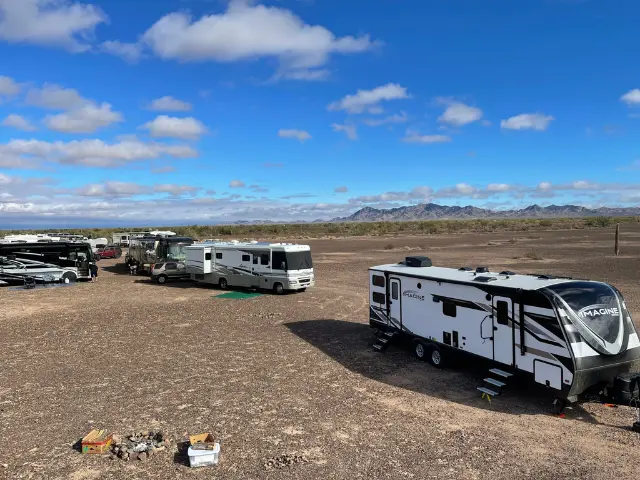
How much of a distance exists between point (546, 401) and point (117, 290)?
24.0 metres

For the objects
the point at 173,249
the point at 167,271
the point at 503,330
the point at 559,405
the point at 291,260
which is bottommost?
the point at 559,405

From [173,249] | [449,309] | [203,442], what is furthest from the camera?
[173,249]

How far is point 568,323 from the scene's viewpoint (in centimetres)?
870

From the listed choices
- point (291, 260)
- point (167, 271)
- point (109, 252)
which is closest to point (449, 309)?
point (291, 260)

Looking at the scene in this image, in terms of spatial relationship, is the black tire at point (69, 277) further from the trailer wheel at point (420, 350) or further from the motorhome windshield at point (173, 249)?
the trailer wheel at point (420, 350)

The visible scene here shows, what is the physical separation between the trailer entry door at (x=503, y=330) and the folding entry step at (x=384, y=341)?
3.87m

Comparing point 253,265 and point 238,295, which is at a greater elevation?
point 253,265

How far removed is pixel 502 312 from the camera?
10.0 meters

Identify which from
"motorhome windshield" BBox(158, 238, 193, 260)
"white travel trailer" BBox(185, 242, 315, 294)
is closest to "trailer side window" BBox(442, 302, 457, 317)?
"white travel trailer" BBox(185, 242, 315, 294)

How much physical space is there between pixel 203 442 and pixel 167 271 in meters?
24.1

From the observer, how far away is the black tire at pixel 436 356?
39.4 ft

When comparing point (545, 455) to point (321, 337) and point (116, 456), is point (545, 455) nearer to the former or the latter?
point (116, 456)

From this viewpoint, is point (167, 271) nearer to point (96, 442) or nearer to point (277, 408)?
point (277, 408)

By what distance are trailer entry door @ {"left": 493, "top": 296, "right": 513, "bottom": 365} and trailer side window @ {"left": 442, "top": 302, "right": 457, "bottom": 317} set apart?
130 cm
